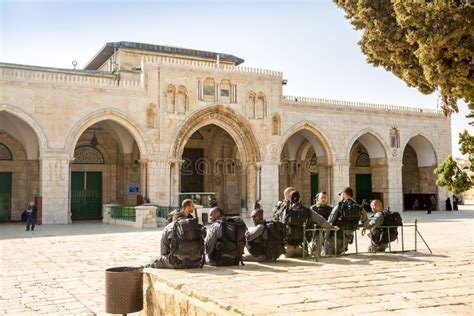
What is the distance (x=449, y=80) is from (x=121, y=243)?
8.45 m

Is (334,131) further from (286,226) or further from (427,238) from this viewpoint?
(286,226)

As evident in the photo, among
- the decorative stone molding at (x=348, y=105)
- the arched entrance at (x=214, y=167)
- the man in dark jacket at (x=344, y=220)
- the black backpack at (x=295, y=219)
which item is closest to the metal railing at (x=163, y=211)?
the arched entrance at (x=214, y=167)

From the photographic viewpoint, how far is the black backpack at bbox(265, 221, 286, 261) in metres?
6.74

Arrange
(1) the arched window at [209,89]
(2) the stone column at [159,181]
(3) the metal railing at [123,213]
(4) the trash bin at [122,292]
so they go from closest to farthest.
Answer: (4) the trash bin at [122,292] → (3) the metal railing at [123,213] → (2) the stone column at [159,181] → (1) the arched window at [209,89]

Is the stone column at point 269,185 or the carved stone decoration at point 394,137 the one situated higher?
the carved stone decoration at point 394,137

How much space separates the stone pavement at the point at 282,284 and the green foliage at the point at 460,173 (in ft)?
3.71

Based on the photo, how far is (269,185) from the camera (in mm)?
22734

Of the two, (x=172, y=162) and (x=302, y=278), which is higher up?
(x=172, y=162)

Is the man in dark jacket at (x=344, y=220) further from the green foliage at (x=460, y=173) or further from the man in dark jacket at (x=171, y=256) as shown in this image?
the man in dark jacket at (x=171, y=256)

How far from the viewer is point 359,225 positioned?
7926 mm

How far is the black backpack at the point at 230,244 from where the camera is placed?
628 cm

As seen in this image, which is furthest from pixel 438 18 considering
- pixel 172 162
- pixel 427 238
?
pixel 172 162

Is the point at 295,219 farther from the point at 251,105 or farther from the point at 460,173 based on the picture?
the point at 251,105

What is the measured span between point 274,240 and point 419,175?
24128 millimetres
